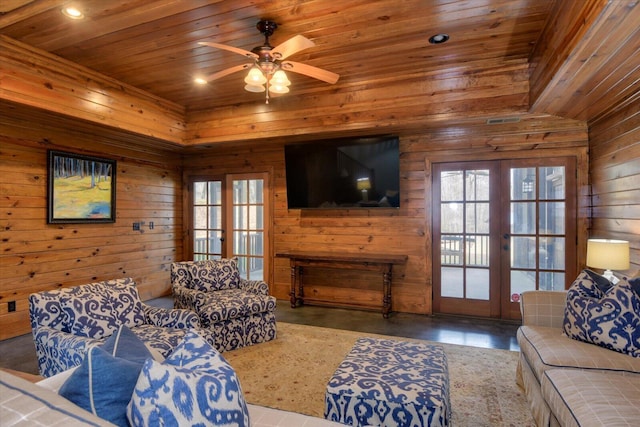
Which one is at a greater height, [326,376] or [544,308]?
[544,308]

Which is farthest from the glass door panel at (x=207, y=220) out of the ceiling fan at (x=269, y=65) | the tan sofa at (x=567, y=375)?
the tan sofa at (x=567, y=375)

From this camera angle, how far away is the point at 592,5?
1.86m

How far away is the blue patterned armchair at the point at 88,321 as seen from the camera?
1.96 meters

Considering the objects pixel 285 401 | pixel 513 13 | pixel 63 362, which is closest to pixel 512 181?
pixel 513 13

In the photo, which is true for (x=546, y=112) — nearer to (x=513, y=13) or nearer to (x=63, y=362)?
(x=513, y=13)

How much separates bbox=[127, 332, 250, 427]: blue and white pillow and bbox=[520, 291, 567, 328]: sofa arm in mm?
2298

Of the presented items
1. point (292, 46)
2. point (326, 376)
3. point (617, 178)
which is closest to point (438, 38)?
point (292, 46)

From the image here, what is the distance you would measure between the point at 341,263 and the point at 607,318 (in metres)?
2.81

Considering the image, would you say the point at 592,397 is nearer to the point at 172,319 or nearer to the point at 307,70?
the point at 172,319

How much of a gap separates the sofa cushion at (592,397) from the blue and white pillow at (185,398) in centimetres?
142

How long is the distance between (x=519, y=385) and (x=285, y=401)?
5.58 ft

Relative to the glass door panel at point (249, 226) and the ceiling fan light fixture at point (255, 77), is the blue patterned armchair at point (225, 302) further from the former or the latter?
the ceiling fan light fixture at point (255, 77)

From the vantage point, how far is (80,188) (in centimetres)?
427

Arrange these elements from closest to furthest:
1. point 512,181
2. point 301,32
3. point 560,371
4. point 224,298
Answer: point 560,371, point 301,32, point 224,298, point 512,181
